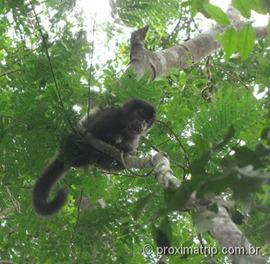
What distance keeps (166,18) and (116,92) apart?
1455 millimetres

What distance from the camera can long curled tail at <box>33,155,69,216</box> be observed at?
3367 millimetres

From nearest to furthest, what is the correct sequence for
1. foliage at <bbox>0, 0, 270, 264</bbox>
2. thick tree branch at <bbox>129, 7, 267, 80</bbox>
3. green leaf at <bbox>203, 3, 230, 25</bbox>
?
green leaf at <bbox>203, 3, 230, 25</bbox> < foliage at <bbox>0, 0, 270, 264</bbox> < thick tree branch at <bbox>129, 7, 267, 80</bbox>

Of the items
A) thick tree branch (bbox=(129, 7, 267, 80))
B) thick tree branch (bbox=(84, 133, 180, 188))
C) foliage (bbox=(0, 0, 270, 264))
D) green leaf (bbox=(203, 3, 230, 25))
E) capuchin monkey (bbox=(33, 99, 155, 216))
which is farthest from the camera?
thick tree branch (bbox=(129, 7, 267, 80))

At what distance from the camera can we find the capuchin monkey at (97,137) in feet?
11.0

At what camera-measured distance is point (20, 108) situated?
3230 mm

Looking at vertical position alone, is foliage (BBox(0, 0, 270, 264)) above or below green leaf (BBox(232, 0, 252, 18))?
above

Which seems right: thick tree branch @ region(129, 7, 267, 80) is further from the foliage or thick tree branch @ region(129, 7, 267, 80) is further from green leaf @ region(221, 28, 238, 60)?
green leaf @ region(221, 28, 238, 60)

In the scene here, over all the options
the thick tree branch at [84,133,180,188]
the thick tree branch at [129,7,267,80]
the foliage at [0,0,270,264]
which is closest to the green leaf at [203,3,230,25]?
the thick tree branch at [84,133,180,188]

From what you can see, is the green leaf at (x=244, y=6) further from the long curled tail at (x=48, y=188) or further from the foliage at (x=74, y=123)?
the long curled tail at (x=48, y=188)

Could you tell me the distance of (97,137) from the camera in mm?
3762

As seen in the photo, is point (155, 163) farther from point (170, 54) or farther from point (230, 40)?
point (170, 54)

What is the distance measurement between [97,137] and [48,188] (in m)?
0.52

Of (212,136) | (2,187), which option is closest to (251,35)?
(212,136)

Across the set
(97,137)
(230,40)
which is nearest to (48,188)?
(97,137)
